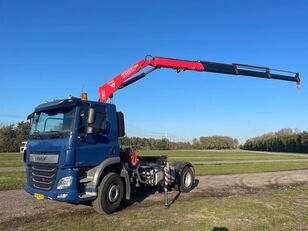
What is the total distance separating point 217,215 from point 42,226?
451 cm

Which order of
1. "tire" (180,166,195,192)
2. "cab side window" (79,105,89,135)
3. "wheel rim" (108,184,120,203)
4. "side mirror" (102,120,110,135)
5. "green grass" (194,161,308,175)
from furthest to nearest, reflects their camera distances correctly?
"green grass" (194,161,308,175) → "tire" (180,166,195,192) → "side mirror" (102,120,110,135) → "wheel rim" (108,184,120,203) → "cab side window" (79,105,89,135)

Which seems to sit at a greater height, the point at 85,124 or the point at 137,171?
the point at 85,124

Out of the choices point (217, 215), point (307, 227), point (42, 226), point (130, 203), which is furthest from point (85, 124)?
point (307, 227)

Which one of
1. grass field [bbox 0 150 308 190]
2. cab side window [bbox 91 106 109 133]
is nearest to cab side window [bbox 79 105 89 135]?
cab side window [bbox 91 106 109 133]

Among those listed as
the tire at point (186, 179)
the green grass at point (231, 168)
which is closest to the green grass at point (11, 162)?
the green grass at point (231, 168)

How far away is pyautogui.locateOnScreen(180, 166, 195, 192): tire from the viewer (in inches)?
555

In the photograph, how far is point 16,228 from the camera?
7.82 meters

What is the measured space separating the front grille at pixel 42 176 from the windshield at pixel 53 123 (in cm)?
86

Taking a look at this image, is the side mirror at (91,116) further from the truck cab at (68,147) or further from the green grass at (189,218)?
the green grass at (189,218)

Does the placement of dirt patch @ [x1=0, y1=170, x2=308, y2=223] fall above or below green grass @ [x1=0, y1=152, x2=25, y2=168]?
below

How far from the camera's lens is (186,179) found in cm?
1441

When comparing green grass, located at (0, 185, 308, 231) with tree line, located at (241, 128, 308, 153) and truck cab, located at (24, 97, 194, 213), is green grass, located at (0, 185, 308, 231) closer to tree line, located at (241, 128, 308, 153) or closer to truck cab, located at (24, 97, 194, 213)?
truck cab, located at (24, 97, 194, 213)

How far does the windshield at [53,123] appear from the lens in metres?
9.19

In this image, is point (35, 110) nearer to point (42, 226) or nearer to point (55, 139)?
point (55, 139)
